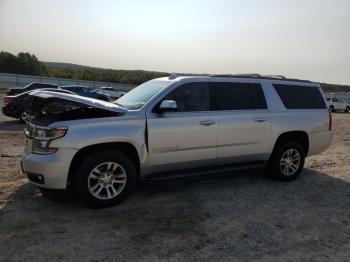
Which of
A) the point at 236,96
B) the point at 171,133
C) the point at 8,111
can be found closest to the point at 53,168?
the point at 171,133

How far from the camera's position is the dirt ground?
4.39m

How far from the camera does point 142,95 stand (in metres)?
6.58

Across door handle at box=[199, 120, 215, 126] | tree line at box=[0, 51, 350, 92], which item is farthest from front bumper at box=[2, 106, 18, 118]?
tree line at box=[0, 51, 350, 92]

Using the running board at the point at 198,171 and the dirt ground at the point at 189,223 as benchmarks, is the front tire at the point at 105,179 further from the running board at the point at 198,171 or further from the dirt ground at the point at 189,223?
the running board at the point at 198,171

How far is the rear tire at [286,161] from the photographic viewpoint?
750cm

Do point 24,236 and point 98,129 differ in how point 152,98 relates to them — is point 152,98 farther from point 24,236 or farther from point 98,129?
point 24,236

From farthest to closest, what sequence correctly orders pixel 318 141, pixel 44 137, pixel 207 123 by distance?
pixel 318 141, pixel 207 123, pixel 44 137

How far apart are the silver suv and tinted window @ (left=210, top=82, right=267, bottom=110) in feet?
0.06

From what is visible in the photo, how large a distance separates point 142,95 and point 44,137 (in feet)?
6.03

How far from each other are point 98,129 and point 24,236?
1661mm

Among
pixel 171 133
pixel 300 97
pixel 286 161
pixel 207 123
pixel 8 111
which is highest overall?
pixel 300 97

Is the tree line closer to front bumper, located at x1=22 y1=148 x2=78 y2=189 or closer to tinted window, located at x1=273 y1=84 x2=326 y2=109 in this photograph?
tinted window, located at x1=273 y1=84 x2=326 y2=109

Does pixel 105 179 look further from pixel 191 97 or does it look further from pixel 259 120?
pixel 259 120

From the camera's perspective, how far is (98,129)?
5512mm
